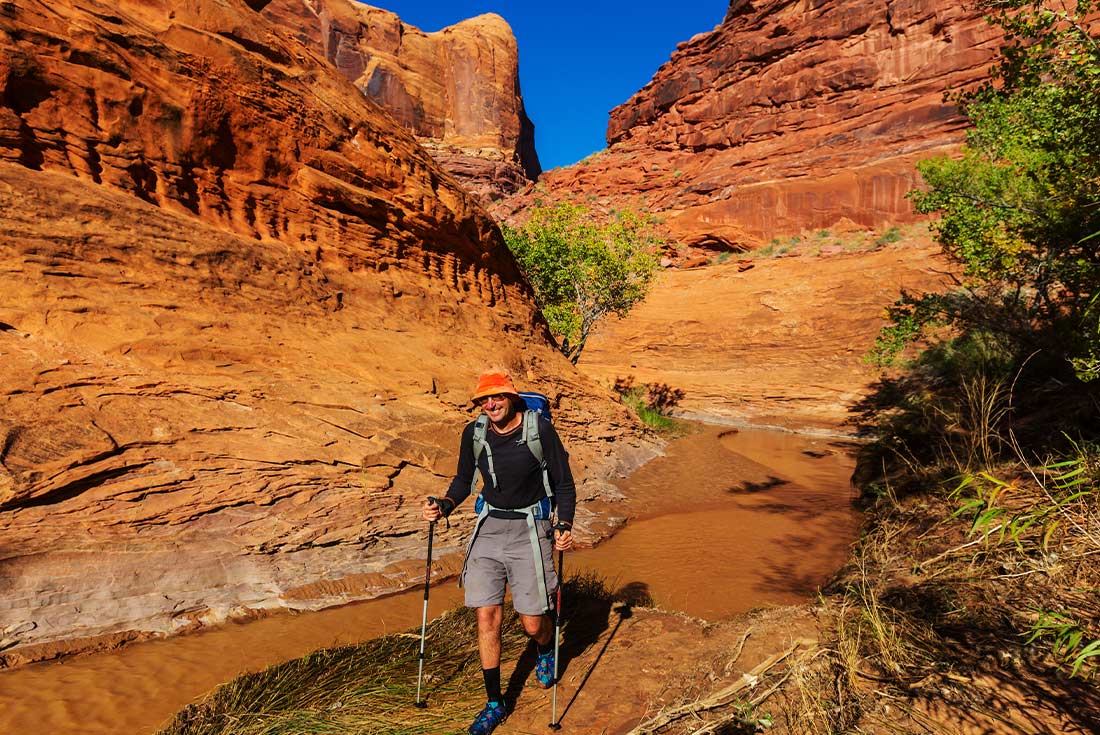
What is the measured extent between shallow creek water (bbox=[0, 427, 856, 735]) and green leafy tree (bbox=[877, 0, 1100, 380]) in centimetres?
386

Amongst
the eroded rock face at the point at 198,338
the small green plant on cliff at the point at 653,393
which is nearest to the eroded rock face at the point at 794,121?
the small green plant on cliff at the point at 653,393

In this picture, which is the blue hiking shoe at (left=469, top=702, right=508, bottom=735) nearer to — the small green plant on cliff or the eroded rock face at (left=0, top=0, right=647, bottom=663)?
the eroded rock face at (left=0, top=0, right=647, bottom=663)

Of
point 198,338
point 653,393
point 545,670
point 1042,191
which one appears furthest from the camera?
point 653,393

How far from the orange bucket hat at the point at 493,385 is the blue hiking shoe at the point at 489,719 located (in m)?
1.86

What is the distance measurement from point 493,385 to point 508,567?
119cm

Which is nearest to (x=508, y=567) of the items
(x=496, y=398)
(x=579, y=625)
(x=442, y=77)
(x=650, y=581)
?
(x=496, y=398)

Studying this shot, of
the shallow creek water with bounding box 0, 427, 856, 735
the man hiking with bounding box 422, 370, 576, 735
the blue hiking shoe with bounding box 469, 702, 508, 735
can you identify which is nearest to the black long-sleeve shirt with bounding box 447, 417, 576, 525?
the man hiking with bounding box 422, 370, 576, 735

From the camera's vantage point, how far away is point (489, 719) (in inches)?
115

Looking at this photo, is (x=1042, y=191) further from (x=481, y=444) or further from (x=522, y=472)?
(x=481, y=444)

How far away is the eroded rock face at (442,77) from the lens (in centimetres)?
6122

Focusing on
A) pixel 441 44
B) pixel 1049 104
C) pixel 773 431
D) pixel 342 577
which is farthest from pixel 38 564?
pixel 441 44

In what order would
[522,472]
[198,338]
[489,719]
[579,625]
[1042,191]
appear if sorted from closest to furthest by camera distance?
[489,719] < [522,472] < [579,625] < [198,338] < [1042,191]

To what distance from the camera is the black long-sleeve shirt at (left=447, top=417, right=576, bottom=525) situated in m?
3.17

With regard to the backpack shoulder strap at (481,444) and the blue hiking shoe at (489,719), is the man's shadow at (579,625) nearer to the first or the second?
the blue hiking shoe at (489,719)
